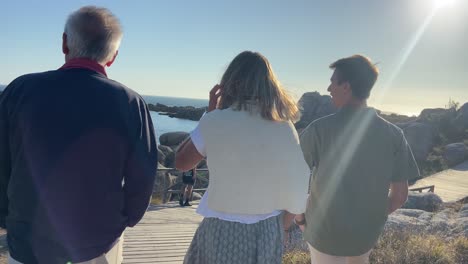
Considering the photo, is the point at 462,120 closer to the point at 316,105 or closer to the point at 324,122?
the point at 316,105

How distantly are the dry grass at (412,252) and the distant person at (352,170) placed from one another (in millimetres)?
1855

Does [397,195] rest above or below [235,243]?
above

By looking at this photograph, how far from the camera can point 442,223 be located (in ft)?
24.1

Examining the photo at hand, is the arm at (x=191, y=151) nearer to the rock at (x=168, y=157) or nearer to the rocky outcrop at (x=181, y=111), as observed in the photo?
the rock at (x=168, y=157)

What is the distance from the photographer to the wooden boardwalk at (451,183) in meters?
13.5

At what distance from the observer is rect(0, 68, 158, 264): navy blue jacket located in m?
1.95

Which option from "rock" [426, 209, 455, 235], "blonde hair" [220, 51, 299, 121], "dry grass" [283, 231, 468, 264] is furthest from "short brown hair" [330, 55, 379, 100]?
"rock" [426, 209, 455, 235]

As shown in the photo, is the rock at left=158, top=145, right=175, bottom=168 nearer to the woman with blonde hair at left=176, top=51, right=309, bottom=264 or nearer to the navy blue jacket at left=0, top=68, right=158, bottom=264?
the woman with blonde hair at left=176, top=51, right=309, bottom=264

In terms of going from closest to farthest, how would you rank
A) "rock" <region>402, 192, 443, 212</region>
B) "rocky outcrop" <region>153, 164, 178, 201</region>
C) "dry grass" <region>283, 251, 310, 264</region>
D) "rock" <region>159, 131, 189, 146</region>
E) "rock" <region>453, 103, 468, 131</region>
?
"dry grass" <region>283, 251, 310, 264</region>
"rock" <region>402, 192, 443, 212</region>
"rocky outcrop" <region>153, 164, 178, 201</region>
"rock" <region>453, 103, 468, 131</region>
"rock" <region>159, 131, 189, 146</region>

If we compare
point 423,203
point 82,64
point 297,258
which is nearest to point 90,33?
point 82,64

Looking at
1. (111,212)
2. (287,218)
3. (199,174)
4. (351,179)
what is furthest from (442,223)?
(199,174)

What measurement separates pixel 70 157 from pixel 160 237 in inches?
188

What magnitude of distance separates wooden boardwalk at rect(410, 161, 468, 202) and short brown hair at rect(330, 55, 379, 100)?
37.3 feet

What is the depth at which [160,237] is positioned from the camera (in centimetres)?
648
